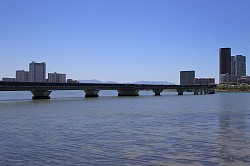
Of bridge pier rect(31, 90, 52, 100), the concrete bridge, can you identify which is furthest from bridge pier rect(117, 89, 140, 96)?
bridge pier rect(31, 90, 52, 100)

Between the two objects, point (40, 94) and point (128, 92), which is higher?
point (128, 92)

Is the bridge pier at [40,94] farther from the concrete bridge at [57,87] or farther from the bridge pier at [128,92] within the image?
the bridge pier at [128,92]

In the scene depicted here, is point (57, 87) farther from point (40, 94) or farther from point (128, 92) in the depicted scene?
point (128, 92)

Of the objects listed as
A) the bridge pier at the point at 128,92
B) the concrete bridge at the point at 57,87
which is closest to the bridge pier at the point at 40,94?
the concrete bridge at the point at 57,87

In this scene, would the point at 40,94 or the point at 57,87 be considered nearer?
the point at 40,94

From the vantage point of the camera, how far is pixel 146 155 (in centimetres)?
1736

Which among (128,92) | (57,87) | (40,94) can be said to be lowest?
(40,94)

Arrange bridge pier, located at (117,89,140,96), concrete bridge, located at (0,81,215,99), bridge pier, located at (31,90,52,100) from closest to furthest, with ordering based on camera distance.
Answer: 1. concrete bridge, located at (0,81,215,99)
2. bridge pier, located at (31,90,52,100)
3. bridge pier, located at (117,89,140,96)

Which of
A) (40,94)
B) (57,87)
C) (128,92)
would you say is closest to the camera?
(40,94)

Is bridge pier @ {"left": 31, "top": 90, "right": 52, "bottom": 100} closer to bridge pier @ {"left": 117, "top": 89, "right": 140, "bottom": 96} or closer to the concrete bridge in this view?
the concrete bridge

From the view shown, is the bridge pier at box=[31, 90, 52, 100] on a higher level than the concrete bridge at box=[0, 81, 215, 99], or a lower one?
lower

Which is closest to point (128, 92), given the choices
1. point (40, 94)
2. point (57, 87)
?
point (57, 87)

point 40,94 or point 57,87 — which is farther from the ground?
point 57,87

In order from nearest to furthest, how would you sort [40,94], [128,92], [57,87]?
1. [40,94]
2. [57,87]
3. [128,92]
